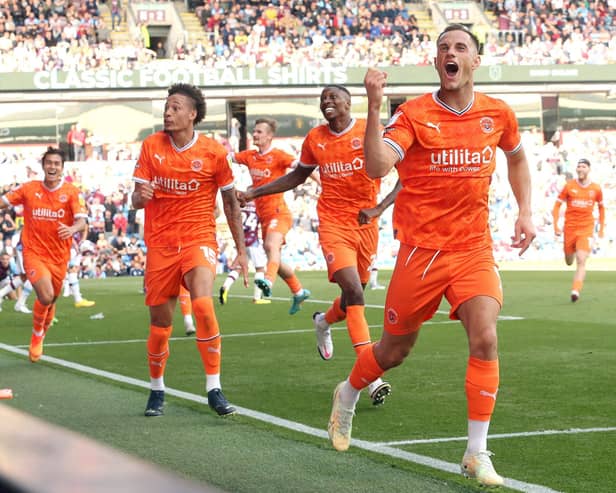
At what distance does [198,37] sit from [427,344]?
113 feet

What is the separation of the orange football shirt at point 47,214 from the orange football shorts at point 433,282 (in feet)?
22.7

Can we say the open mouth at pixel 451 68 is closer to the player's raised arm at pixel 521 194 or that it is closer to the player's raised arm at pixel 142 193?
the player's raised arm at pixel 521 194

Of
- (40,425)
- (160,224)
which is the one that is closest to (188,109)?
(160,224)

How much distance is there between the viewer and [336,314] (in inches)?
356

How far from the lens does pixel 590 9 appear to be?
4975 cm

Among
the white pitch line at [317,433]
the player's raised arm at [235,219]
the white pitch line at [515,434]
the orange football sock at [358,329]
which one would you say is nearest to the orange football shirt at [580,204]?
the white pitch line at [317,433]

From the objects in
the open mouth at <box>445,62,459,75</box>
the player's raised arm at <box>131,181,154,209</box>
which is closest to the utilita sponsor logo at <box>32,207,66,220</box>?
the player's raised arm at <box>131,181,154,209</box>

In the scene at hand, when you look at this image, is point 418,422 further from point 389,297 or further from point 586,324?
point 586,324

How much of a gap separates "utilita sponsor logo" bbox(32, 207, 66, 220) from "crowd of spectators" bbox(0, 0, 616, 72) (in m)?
30.6

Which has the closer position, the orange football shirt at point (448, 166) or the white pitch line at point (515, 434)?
the orange football shirt at point (448, 166)

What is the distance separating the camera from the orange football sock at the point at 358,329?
26.5 ft

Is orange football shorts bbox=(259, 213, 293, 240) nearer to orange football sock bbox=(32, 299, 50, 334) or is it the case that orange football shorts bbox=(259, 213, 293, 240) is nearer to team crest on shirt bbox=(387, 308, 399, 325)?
orange football sock bbox=(32, 299, 50, 334)

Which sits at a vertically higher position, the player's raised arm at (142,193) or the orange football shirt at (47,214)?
the player's raised arm at (142,193)

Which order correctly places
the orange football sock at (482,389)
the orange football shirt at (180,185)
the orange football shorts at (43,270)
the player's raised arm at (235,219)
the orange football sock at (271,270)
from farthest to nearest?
the orange football sock at (271,270)
the orange football shorts at (43,270)
the player's raised arm at (235,219)
the orange football shirt at (180,185)
the orange football sock at (482,389)
